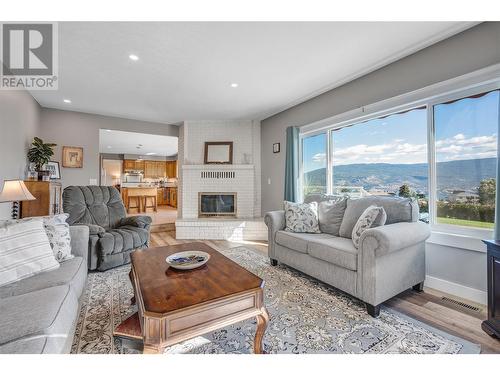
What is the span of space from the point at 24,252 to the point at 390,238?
8.70ft

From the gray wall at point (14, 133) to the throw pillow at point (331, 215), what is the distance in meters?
3.79

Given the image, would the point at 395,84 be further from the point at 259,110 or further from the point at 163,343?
the point at 163,343

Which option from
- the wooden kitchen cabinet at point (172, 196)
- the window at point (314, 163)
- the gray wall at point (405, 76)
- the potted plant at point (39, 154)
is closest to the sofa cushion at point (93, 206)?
the potted plant at point (39, 154)

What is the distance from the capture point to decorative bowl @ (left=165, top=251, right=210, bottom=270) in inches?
62.4

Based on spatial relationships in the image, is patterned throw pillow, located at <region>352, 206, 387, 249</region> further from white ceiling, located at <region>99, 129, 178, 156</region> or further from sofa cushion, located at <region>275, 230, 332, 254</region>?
white ceiling, located at <region>99, 129, 178, 156</region>

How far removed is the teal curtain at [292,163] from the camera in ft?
13.0

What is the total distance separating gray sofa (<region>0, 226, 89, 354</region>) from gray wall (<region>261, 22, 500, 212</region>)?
3.44 m

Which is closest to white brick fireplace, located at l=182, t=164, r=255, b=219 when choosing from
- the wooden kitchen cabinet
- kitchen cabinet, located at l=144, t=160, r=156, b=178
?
the wooden kitchen cabinet

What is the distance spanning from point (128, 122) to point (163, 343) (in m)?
4.85

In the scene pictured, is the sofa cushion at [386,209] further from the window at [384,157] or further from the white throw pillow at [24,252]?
the white throw pillow at [24,252]
